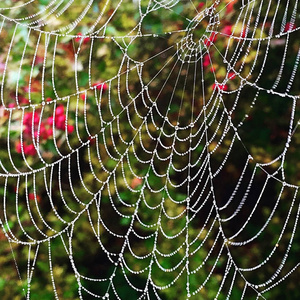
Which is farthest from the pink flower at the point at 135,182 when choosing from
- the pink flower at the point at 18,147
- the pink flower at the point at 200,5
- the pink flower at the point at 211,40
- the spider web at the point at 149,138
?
the pink flower at the point at 200,5

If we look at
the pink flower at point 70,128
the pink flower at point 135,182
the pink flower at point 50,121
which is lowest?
the pink flower at point 135,182

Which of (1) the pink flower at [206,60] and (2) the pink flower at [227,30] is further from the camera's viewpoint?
(1) the pink flower at [206,60]

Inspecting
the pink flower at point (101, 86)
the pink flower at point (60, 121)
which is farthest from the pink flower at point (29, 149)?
the pink flower at point (101, 86)

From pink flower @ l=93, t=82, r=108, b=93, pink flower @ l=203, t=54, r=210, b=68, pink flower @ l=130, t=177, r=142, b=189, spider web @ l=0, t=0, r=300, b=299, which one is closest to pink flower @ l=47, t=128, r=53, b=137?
spider web @ l=0, t=0, r=300, b=299

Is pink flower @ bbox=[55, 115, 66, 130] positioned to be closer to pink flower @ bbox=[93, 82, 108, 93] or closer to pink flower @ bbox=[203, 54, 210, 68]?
pink flower @ bbox=[93, 82, 108, 93]

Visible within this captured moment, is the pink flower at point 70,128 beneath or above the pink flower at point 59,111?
beneath

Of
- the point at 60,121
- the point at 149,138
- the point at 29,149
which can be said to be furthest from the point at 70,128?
the point at 149,138

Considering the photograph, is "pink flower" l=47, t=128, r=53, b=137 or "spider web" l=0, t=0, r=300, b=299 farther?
"pink flower" l=47, t=128, r=53, b=137

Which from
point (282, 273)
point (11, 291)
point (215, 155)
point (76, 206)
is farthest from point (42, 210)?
point (282, 273)

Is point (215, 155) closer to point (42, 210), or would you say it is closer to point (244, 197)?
point (244, 197)

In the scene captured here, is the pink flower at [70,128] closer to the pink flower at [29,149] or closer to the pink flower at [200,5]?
the pink flower at [29,149]
